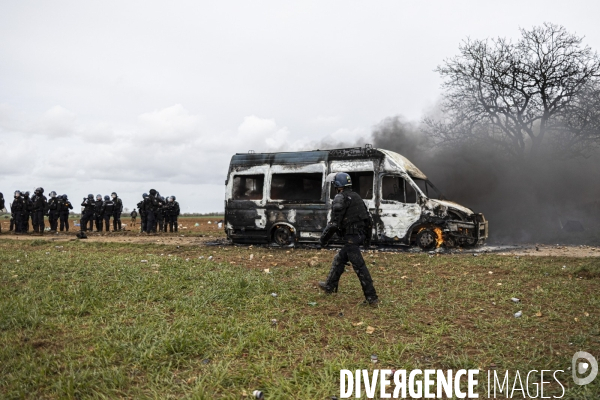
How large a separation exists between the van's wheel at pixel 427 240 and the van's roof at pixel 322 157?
1528 mm

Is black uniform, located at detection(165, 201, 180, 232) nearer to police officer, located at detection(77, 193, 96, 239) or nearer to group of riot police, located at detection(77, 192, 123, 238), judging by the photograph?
group of riot police, located at detection(77, 192, 123, 238)

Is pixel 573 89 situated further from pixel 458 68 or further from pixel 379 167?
pixel 379 167

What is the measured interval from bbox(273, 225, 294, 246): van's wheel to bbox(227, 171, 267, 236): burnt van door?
43 centimetres

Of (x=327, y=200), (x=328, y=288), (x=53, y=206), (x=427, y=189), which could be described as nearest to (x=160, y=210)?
(x=53, y=206)

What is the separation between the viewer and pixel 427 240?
Answer: 12.0 m

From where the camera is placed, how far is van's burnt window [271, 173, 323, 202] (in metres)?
12.9

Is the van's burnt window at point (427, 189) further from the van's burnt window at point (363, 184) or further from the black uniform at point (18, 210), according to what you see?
the black uniform at point (18, 210)

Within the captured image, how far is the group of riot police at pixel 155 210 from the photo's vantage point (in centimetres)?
2045

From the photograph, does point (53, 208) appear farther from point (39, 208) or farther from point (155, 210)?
point (155, 210)

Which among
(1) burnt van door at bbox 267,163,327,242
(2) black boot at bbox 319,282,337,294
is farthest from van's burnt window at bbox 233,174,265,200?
(2) black boot at bbox 319,282,337,294

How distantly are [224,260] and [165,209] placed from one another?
1287cm

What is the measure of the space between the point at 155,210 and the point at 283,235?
944 centimetres

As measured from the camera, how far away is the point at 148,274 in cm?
780

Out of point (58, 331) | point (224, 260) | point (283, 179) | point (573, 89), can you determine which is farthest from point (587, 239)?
point (58, 331)
